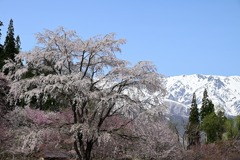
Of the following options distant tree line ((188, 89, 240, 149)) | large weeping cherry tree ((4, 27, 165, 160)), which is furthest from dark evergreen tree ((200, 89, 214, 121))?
large weeping cherry tree ((4, 27, 165, 160))

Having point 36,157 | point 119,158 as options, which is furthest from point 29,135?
point 119,158

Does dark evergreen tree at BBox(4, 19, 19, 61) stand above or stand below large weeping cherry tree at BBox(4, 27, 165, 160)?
above

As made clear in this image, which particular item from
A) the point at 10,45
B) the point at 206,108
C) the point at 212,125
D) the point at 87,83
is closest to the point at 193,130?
the point at 212,125

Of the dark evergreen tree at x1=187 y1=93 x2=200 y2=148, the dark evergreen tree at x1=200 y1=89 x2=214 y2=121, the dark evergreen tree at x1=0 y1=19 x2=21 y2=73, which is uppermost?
the dark evergreen tree at x1=0 y1=19 x2=21 y2=73

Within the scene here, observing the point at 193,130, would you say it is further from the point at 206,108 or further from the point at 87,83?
the point at 87,83

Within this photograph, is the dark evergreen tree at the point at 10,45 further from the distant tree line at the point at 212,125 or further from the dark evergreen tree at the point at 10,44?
the distant tree line at the point at 212,125

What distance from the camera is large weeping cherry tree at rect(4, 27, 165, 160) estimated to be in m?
16.2

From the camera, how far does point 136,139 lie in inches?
707

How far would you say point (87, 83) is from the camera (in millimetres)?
16703

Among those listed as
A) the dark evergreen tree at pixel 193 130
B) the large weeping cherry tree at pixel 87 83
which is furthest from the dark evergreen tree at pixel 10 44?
the large weeping cherry tree at pixel 87 83

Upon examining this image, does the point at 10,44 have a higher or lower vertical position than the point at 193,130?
higher

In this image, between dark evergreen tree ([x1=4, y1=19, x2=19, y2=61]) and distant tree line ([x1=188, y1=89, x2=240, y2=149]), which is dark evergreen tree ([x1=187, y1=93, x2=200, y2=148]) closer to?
distant tree line ([x1=188, y1=89, x2=240, y2=149])

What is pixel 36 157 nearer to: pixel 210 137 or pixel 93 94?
pixel 93 94

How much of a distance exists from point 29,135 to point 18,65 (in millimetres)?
3898
